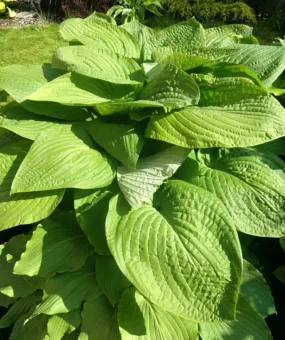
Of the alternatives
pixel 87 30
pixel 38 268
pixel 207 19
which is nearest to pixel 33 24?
pixel 207 19

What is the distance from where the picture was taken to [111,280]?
1526mm

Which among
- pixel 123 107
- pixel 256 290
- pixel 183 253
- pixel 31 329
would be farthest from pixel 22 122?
pixel 256 290

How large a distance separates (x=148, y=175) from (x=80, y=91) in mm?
370

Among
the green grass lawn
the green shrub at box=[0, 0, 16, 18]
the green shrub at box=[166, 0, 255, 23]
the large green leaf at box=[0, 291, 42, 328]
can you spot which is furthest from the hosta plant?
the green shrub at box=[0, 0, 16, 18]

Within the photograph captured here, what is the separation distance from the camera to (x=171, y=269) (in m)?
1.27

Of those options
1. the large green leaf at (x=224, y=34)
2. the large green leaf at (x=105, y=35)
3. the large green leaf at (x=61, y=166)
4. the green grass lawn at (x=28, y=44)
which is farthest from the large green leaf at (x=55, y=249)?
the green grass lawn at (x=28, y=44)

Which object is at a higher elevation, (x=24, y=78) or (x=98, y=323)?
(x=24, y=78)

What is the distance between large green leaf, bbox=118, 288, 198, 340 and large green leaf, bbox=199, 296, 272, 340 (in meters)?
0.11

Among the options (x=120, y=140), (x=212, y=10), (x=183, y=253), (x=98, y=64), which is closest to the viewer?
(x=183, y=253)

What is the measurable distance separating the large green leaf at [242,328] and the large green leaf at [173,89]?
733 mm

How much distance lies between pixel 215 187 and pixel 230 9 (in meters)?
6.42

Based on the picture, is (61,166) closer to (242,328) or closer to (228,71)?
(228,71)

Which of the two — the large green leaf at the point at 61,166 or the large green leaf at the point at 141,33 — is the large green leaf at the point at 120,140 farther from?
the large green leaf at the point at 141,33

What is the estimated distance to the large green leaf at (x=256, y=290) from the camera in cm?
167
